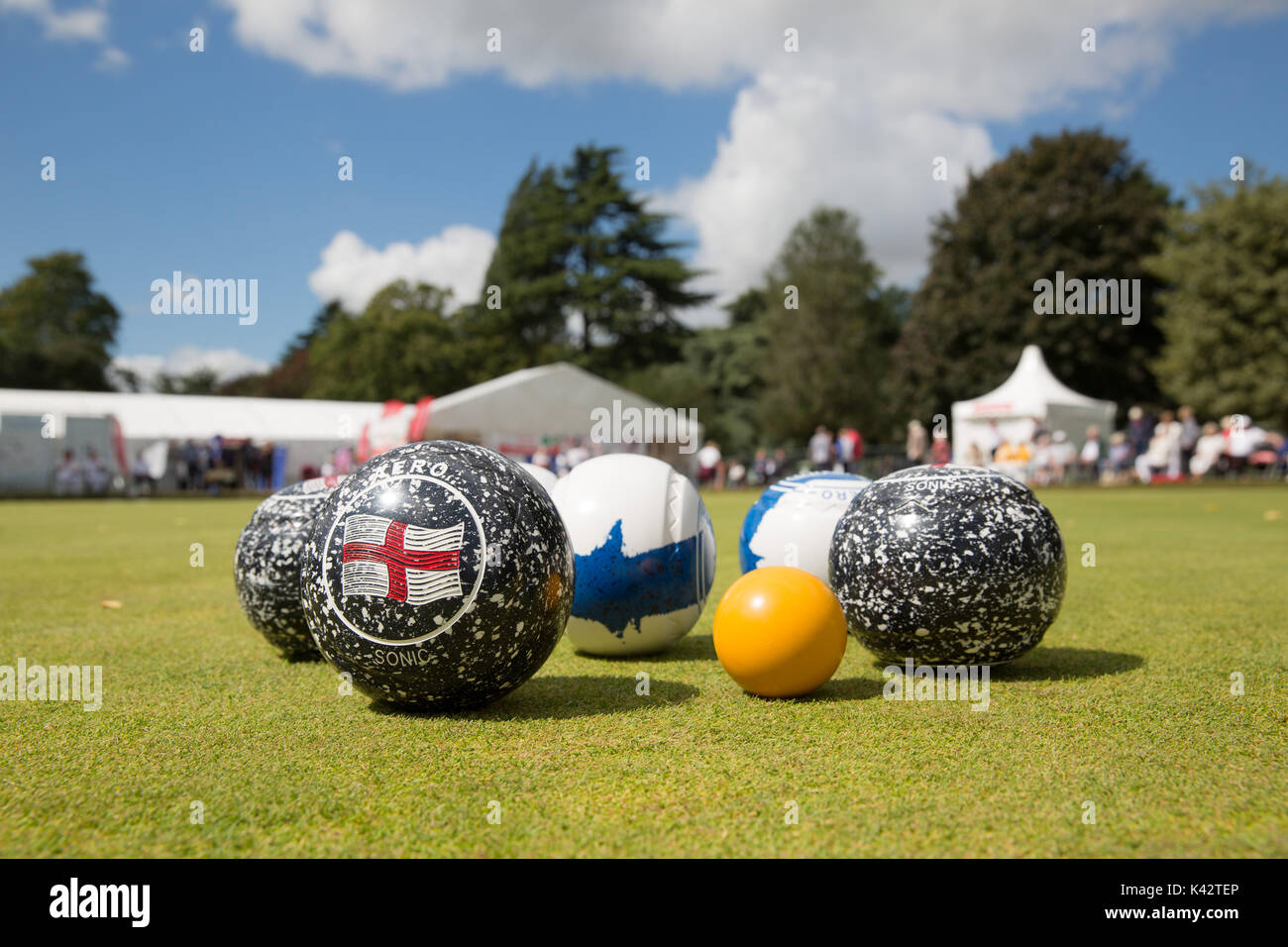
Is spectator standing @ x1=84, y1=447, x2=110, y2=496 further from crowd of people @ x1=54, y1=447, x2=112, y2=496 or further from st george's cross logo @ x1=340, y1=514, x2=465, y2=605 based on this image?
st george's cross logo @ x1=340, y1=514, x2=465, y2=605

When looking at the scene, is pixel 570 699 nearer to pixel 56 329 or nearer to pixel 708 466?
pixel 708 466

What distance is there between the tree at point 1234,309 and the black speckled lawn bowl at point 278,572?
4883 centimetres

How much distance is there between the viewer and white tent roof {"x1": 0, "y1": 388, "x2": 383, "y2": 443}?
137 feet

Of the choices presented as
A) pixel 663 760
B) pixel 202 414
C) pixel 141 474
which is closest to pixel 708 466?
pixel 202 414

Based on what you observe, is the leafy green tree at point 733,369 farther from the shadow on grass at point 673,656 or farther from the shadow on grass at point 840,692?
the shadow on grass at point 840,692

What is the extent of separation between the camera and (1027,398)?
40.2m

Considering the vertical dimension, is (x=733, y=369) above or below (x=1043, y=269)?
below

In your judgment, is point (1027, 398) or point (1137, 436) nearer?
point (1137, 436)

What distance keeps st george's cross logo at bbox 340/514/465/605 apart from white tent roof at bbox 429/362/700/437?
1303 inches

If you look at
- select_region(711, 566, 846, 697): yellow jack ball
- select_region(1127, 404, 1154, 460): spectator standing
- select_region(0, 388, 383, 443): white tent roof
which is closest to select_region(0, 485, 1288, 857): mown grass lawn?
select_region(711, 566, 846, 697): yellow jack ball

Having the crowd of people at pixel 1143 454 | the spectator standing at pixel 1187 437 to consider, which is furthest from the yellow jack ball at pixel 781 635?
the spectator standing at pixel 1187 437

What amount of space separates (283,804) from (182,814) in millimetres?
376

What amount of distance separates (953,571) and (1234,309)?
4880cm
